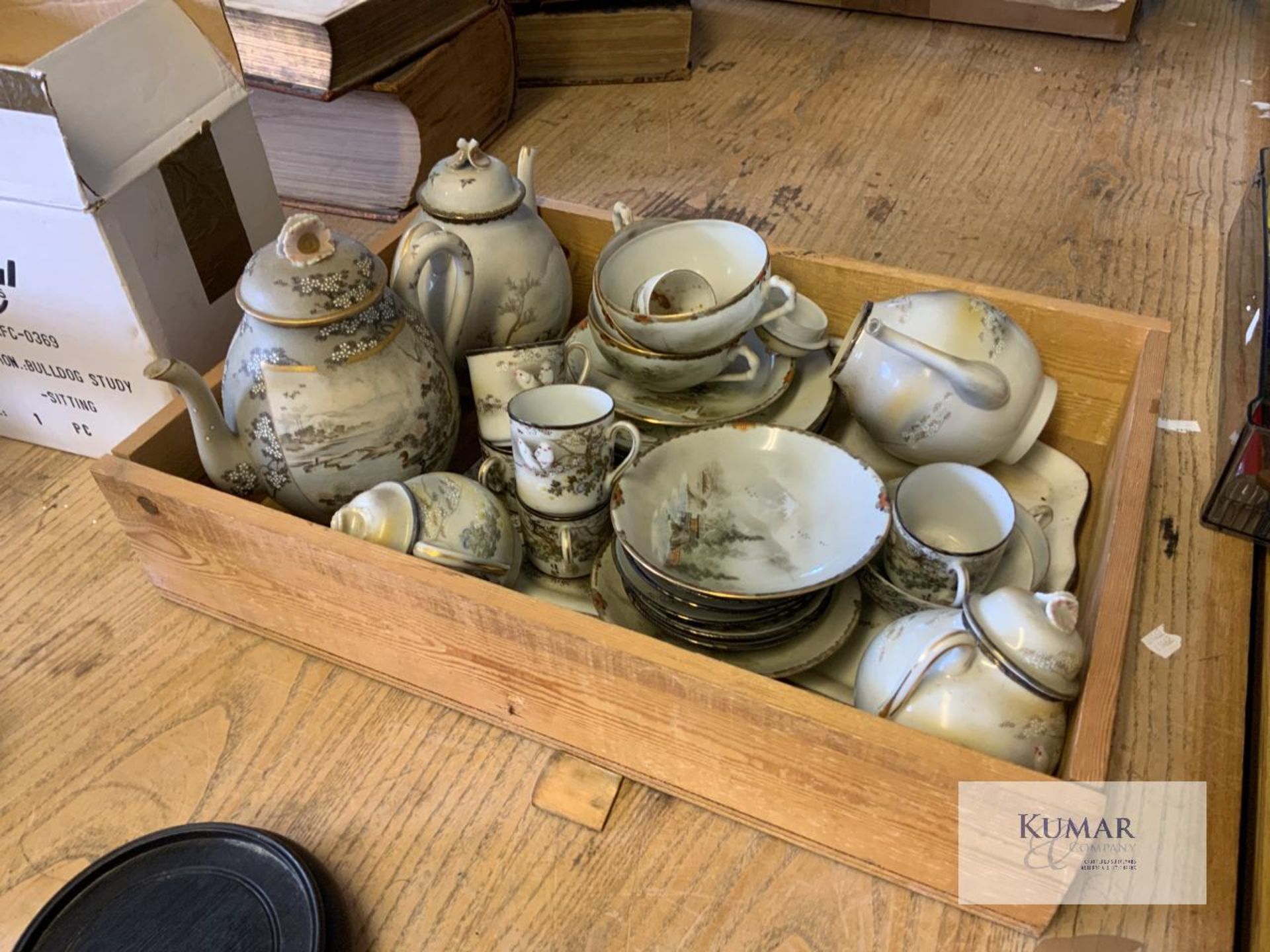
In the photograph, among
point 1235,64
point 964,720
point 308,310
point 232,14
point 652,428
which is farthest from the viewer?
point 1235,64

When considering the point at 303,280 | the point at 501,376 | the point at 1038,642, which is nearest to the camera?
the point at 1038,642

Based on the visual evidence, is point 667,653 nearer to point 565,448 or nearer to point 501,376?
point 565,448

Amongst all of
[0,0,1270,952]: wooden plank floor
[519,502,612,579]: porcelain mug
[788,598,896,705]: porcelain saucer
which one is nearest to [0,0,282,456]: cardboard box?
[0,0,1270,952]: wooden plank floor

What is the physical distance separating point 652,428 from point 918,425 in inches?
7.6

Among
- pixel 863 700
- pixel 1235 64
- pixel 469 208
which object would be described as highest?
pixel 469 208

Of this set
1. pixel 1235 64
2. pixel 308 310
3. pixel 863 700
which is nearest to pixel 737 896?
pixel 863 700

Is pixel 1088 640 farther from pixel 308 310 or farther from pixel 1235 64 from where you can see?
pixel 1235 64

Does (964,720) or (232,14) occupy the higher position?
(232,14)

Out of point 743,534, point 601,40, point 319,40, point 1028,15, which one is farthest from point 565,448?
point 1028,15

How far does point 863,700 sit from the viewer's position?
1.89 feet

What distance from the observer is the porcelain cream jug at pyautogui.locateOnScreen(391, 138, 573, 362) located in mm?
778

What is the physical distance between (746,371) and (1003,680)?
33 centimetres

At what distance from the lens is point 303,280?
631 mm

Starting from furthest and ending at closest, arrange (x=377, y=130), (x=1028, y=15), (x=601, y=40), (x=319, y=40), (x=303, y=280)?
(x=1028, y=15), (x=601, y=40), (x=377, y=130), (x=319, y=40), (x=303, y=280)
